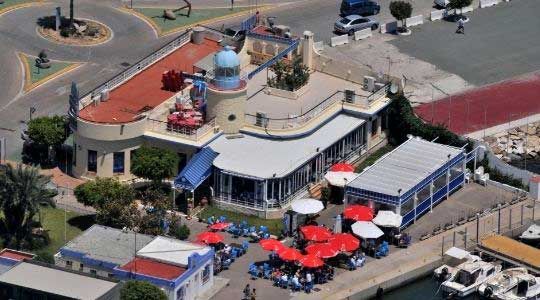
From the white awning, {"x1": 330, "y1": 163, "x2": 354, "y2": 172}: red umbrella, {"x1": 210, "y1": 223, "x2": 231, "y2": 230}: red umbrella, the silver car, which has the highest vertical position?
the silver car

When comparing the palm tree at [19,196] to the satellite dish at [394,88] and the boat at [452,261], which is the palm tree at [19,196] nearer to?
the boat at [452,261]

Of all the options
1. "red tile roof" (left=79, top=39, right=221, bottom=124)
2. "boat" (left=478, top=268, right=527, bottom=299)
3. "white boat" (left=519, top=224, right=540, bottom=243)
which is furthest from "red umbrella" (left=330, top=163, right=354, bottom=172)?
"boat" (left=478, top=268, right=527, bottom=299)

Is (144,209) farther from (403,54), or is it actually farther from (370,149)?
(403,54)

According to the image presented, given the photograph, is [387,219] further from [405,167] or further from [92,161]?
[92,161]

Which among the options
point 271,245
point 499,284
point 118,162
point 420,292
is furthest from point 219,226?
point 499,284

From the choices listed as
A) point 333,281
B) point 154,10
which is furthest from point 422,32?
point 333,281

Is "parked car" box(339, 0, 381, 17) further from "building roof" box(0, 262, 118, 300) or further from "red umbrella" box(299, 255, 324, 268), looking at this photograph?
"building roof" box(0, 262, 118, 300)

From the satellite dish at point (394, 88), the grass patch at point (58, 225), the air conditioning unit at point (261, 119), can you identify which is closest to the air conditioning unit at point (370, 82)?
the satellite dish at point (394, 88)
